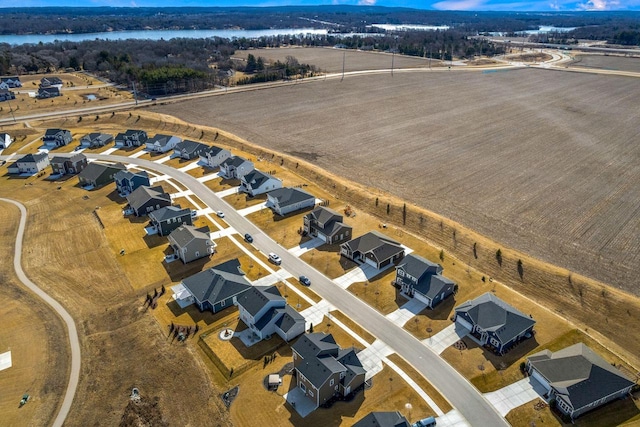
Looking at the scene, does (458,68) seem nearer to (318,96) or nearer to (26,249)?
(318,96)

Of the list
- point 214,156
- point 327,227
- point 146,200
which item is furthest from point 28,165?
point 327,227

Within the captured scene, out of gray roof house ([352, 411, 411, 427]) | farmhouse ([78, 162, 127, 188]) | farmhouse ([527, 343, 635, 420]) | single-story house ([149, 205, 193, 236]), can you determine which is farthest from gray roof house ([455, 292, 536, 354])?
farmhouse ([78, 162, 127, 188])

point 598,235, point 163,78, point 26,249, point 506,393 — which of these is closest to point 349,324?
point 506,393

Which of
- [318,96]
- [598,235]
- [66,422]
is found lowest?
[66,422]

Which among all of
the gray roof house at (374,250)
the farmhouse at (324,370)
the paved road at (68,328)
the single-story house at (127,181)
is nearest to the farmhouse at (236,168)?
the single-story house at (127,181)

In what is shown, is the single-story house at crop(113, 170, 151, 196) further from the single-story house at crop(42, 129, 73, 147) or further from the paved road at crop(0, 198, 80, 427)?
the single-story house at crop(42, 129, 73, 147)

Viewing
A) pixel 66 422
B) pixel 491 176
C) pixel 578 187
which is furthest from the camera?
pixel 491 176

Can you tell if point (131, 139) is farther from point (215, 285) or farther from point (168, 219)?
point (215, 285)
